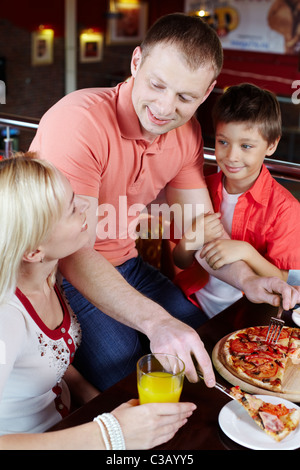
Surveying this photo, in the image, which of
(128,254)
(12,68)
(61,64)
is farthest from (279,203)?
(61,64)

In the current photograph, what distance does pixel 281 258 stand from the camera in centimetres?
212

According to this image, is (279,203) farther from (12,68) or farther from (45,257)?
(12,68)

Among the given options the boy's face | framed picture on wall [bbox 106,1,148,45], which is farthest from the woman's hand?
framed picture on wall [bbox 106,1,148,45]

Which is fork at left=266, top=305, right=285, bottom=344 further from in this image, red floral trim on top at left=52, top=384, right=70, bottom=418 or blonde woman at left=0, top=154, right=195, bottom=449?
red floral trim on top at left=52, top=384, right=70, bottom=418

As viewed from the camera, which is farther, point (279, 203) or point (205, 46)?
point (279, 203)

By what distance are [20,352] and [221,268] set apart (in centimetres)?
93

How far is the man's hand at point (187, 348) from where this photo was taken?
1304mm

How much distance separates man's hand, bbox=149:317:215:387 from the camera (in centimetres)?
130

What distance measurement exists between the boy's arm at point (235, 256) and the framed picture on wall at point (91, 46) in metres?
8.15

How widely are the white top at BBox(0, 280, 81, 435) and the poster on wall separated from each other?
26.4ft

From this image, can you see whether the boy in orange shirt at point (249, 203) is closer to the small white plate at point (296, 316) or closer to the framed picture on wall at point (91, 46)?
the small white plate at point (296, 316)

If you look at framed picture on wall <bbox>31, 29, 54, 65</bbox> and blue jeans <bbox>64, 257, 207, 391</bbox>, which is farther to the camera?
framed picture on wall <bbox>31, 29, 54, 65</bbox>

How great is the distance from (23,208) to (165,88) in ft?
2.53

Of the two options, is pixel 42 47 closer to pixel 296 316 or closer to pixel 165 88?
Answer: pixel 165 88
